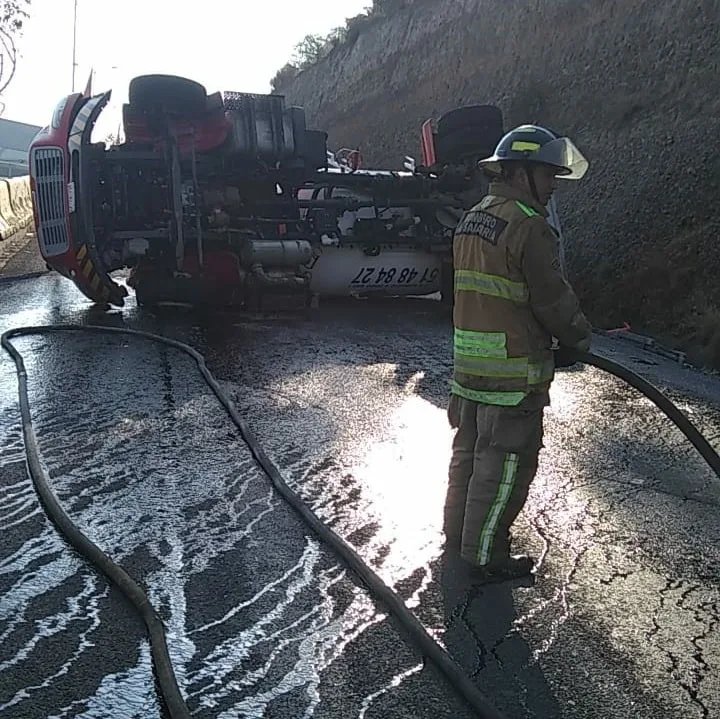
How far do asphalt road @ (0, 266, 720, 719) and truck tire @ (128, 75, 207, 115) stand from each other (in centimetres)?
298

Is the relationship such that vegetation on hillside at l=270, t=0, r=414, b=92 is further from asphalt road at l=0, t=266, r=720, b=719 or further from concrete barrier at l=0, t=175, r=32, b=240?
asphalt road at l=0, t=266, r=720, b=719

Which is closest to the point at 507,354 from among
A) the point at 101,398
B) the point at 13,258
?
the point at 101,398

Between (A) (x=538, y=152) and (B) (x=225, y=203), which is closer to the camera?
(A) (x=538, y=152)

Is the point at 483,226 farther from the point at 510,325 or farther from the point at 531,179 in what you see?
the point at 510,325

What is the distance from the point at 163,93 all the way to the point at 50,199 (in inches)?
56.0

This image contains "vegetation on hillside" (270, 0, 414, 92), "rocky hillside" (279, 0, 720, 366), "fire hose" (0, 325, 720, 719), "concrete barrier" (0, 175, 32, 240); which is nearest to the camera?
"fire hose" (0, 325, 720, 719)

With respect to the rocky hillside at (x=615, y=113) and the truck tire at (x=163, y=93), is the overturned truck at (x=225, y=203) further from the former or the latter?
the rocky hillside at (x=615, y=113)

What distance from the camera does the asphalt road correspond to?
2.84m

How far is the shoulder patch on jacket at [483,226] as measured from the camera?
3590mm

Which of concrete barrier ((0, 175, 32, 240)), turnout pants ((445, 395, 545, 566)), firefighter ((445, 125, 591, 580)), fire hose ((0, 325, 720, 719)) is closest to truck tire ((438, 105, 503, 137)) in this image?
fire hose ((0, 325, 720, 719))

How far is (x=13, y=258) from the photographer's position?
1499 cm

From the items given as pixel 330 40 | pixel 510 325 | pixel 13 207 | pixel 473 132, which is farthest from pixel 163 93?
pixel 330 40

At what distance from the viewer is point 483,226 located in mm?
3654

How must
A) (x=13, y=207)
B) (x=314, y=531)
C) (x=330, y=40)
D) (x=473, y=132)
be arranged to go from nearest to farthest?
(x=314, y=531) < (x=473, y=132) < (x=13, y=207) < (x=330, y=40)
